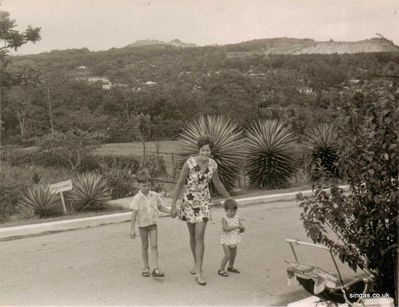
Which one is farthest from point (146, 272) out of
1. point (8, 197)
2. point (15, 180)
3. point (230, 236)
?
point (15, 180)

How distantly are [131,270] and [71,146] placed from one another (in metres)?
23.0

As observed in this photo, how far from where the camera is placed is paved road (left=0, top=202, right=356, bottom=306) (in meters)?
5.54

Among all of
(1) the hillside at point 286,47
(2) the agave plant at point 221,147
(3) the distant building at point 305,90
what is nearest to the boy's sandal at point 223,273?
(2) the agave plant at point 221,147

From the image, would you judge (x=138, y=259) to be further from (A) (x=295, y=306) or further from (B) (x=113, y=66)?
(B) (x=113, y=66)

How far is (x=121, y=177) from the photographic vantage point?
16.2 m

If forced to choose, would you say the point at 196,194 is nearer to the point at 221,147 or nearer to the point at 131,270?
the point at 131,270

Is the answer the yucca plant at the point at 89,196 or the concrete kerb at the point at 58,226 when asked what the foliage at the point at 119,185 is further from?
the concrete kerb at the point at 58,226

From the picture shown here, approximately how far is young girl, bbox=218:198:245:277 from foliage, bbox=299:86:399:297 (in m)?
1.42

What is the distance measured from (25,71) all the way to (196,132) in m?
19.1

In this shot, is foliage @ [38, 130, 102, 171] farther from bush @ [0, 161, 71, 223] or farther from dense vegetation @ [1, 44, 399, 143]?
dense vegetation @ [1, 44, 399, 143]

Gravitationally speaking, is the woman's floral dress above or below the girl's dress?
above

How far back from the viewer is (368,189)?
15.7 ft

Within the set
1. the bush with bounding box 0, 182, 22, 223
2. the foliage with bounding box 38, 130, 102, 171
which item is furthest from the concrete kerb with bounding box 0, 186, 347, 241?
the foliage with bounding box 38, 130, 102, 171

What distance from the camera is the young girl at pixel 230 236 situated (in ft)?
20.7
